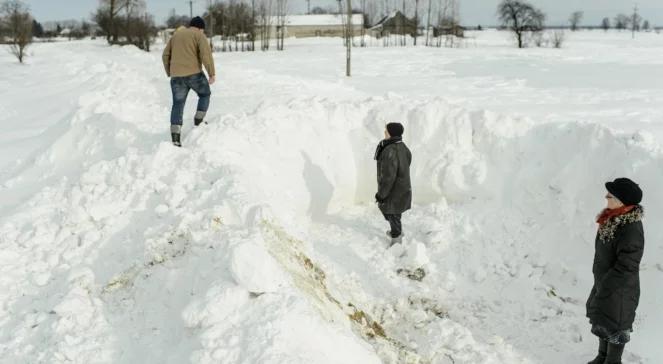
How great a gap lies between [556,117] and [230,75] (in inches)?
428

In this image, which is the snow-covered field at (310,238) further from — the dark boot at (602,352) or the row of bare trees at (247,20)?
the row of bare trees at (247,20)

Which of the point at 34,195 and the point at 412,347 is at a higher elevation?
the point at 34,195

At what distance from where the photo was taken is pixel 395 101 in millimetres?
7809

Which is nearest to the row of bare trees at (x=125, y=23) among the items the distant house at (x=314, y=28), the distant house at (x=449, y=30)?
the distant house at (x=314, y=28)

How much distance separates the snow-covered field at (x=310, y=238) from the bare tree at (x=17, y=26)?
92.5 ft

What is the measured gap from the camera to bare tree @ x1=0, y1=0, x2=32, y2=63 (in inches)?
1278

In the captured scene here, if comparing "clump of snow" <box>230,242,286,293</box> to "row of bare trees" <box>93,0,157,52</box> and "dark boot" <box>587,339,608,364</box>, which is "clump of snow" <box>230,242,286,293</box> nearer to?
"dark boot" <box>587,339,608,364</box>

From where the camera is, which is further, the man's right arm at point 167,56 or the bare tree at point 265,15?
the bare tree at point 265,15

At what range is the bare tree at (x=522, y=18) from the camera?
49.3m

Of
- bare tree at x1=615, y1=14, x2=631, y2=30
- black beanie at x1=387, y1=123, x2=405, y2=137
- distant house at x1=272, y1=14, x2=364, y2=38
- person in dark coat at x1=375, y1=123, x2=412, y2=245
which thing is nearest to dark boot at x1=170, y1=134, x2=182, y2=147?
person in dark coat at x1=375, y1=123, x2=412, y2=245

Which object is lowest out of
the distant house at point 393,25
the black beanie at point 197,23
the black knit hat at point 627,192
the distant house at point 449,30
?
the black knit hat at point 627,192

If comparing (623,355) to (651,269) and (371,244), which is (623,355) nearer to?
(651,269)

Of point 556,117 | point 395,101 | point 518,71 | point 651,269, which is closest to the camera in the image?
point 651,269

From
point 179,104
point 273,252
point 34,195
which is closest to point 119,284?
point 273,252
